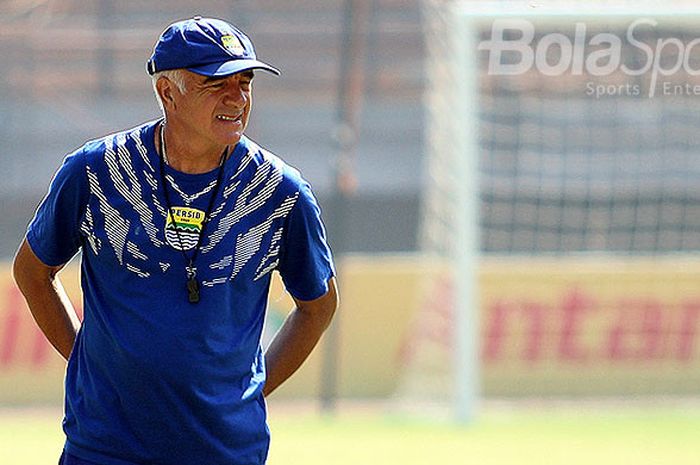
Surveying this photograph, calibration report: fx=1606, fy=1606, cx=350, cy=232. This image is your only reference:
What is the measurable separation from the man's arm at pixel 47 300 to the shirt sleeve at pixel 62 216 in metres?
0.09

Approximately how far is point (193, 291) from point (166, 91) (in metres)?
0.51

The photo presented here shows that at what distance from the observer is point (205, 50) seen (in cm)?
388

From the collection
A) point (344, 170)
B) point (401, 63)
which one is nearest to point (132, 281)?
point (344, 170)

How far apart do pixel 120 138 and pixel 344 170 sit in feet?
29.6

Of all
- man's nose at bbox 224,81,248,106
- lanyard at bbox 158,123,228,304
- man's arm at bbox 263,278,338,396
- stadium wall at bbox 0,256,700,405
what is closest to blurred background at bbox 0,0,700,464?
Answer: stadium wall at bbox 0,256,700,405

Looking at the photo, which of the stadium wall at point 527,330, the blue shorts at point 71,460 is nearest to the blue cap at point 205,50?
the blue shorts at point 71,460

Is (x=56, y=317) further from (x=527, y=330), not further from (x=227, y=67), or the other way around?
(x=527, y=330)

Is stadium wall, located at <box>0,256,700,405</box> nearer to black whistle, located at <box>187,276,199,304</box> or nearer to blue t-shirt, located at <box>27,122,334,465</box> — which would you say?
blue t-shirt, located at <box>27,122,334,465</box>

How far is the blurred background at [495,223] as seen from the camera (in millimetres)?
11977

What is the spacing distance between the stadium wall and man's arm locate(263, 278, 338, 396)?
8.81 metres

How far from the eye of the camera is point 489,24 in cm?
1185

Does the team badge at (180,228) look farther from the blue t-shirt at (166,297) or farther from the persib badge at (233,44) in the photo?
the persib badge at (233,44)

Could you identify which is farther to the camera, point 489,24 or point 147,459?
point 489,24

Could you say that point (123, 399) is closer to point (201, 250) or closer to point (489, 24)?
point (201, 250)
